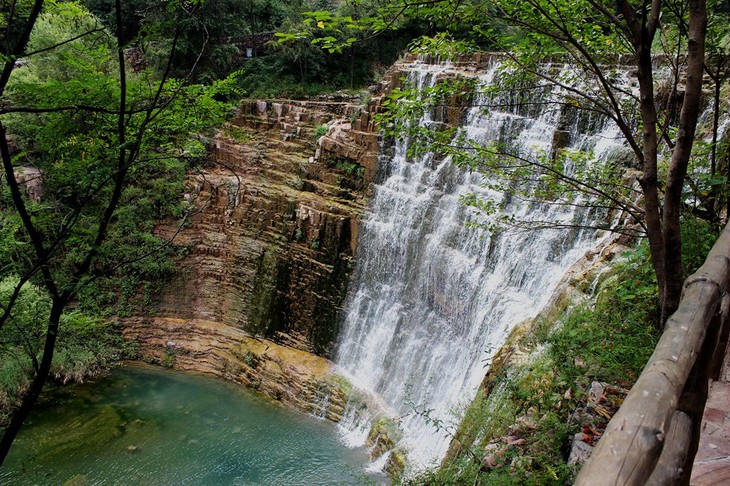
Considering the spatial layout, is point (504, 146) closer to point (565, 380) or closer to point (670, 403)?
point (565, 380)

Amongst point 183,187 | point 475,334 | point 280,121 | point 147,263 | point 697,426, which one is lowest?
point 147,263

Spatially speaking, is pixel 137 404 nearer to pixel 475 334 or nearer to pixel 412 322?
pixel 412 322

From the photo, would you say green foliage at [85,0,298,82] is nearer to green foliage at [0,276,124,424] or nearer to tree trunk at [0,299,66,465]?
green foliage at [0,276,124,424]

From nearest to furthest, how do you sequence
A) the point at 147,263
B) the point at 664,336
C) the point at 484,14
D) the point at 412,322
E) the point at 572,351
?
the point at 664,336 → the point at 484,14 → the point at 572,351 → the point at 412,322 → the point at 147,263

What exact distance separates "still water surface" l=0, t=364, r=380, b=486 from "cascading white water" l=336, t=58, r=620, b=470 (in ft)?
4.73

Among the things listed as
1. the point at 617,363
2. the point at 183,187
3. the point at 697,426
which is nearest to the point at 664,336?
the point at 697,426

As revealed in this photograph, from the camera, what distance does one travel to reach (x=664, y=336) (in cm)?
160

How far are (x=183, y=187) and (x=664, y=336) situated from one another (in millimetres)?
15571

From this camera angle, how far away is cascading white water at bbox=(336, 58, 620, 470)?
9102 millimetres

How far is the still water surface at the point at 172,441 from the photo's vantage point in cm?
933

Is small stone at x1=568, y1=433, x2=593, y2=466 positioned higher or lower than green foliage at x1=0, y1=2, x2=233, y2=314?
lower

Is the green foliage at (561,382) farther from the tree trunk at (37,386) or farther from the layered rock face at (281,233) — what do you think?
the layered rock face at (281,233)

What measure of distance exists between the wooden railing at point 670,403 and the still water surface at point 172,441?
8188 millimetres

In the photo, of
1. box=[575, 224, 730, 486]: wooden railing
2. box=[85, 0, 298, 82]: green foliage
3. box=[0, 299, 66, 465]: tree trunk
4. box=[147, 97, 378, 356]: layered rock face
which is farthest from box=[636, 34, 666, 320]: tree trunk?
box=[85, 0, 298, 82]: green foliage
